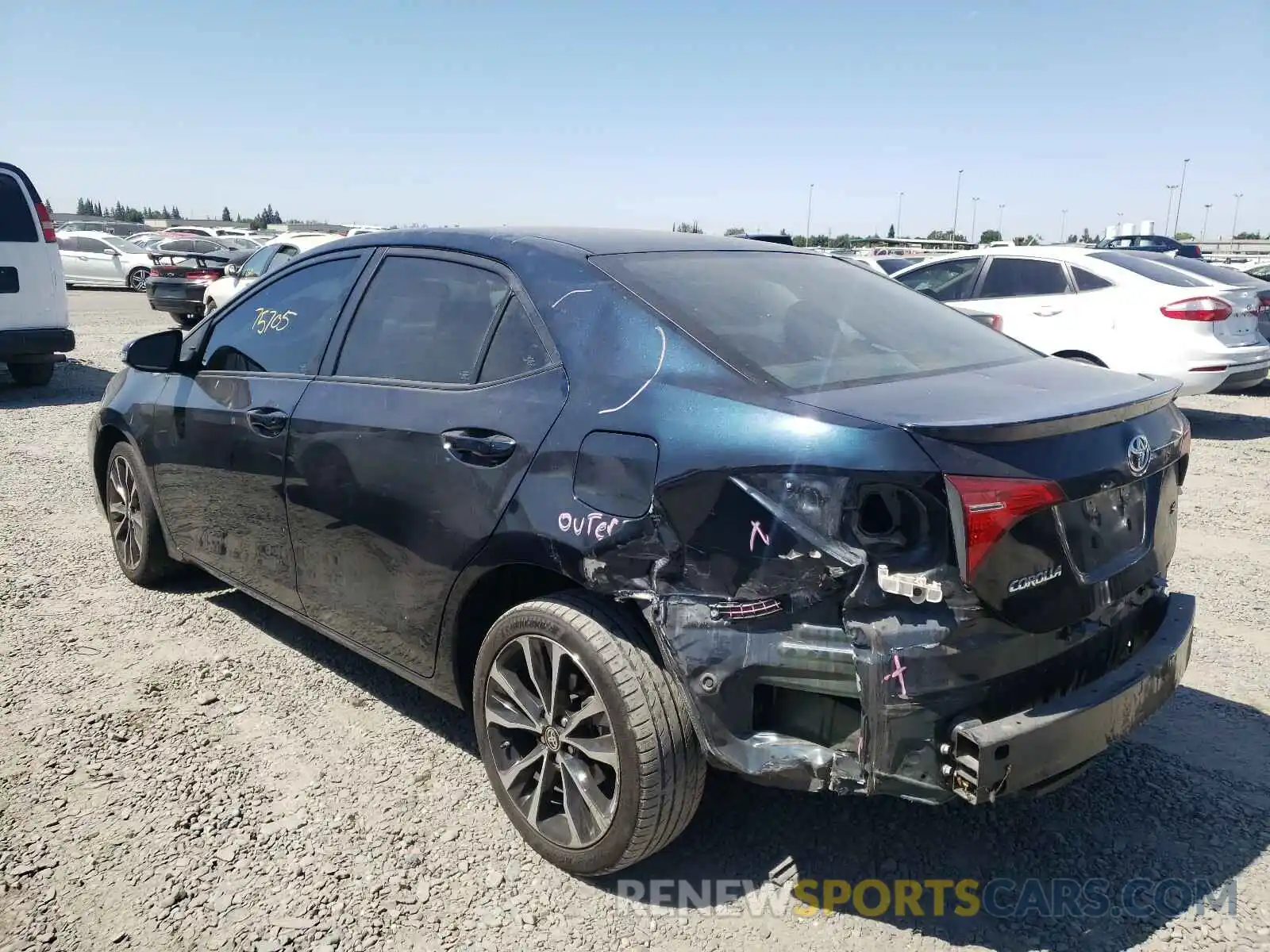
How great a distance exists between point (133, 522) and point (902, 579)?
4005mm

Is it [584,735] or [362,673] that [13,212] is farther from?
[584,735]

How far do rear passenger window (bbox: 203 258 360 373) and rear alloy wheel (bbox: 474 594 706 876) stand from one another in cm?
150

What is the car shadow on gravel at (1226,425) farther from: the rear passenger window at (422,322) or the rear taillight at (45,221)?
the rear taillight at (45,221)

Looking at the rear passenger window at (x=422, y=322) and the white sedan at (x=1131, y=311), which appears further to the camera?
the white sedan at (x=1131, y=311)

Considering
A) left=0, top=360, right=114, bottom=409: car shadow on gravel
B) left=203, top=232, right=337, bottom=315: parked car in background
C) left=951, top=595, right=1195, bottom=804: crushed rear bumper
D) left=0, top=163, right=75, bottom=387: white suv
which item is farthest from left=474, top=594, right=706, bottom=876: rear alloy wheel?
left=203, top=232, right=337, bottom=315: parked car in background

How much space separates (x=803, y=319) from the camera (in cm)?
281

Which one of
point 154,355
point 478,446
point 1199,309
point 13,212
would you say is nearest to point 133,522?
point 154,355

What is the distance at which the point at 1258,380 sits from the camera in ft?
28.0

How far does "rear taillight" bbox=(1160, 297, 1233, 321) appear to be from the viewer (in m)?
8.06

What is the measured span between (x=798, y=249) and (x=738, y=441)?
5.21ft

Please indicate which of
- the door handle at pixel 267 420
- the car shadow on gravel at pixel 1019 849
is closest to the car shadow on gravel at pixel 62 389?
the door handle at pixel 267 420

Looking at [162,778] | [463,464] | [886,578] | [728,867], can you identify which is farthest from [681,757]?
[162,778]

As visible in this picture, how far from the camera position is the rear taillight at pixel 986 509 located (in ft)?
6.59

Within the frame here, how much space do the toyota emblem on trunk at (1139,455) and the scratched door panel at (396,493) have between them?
1.46 meters
